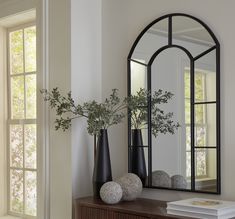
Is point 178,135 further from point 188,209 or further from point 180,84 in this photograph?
point 188,209

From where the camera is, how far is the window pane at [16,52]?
3879mm

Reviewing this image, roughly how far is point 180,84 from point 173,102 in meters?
0.12

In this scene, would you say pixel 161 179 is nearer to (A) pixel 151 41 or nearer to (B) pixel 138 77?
(B) pixel 138 77

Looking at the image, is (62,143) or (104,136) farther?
(62,143)

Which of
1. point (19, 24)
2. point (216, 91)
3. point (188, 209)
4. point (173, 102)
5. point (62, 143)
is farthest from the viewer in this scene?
point (19, 24)

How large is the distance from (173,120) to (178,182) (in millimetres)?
372

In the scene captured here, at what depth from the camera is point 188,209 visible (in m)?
2.42

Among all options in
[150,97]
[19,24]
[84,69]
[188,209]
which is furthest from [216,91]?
[19,24]

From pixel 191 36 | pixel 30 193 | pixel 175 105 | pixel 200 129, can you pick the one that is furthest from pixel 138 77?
pixel 30 193

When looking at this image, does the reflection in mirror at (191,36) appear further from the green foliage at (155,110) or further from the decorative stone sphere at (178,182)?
the decorative stone sphere at (178,182)

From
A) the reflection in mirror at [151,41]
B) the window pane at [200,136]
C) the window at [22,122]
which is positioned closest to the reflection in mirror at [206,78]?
the window pane at [200,136]

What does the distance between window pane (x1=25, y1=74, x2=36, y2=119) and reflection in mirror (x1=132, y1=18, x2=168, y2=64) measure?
1.03 meters

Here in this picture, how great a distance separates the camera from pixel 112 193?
273 centimetres

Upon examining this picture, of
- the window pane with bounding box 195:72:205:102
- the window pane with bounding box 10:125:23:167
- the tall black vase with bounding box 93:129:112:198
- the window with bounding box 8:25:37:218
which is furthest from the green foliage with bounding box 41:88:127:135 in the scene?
the window pane with bounding box 10:125:23:167
